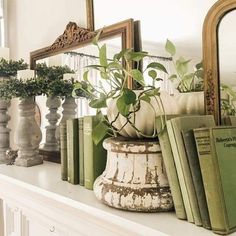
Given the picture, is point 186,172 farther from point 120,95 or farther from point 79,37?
point 79,37

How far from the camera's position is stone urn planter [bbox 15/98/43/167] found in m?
1.36

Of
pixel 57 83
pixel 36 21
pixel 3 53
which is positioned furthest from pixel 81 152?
pixel 36 21

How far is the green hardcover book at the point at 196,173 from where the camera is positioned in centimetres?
68

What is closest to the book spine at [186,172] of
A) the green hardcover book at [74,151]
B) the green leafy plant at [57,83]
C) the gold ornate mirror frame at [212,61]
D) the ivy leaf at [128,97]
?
the ivy leaf at [128,97]

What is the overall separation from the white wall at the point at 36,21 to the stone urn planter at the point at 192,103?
0.74 meters

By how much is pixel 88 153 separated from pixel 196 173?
14.7 inches

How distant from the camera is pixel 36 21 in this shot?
180cm

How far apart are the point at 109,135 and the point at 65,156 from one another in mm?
251

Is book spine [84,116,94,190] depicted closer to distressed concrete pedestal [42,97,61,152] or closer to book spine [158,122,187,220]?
book spine [158,122,187,220]

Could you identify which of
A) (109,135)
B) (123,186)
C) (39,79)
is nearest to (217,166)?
(123,186)

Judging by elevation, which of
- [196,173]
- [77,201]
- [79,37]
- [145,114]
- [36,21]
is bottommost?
[77,201]

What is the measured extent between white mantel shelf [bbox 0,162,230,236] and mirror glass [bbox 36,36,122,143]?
28cm

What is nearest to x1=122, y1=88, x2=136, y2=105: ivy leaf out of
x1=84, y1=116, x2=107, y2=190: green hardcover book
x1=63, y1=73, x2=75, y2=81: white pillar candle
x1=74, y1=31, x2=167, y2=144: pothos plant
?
x1=74, y1=31, x2=167, y2=144: pothos plant

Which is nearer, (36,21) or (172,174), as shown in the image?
(172,174)
